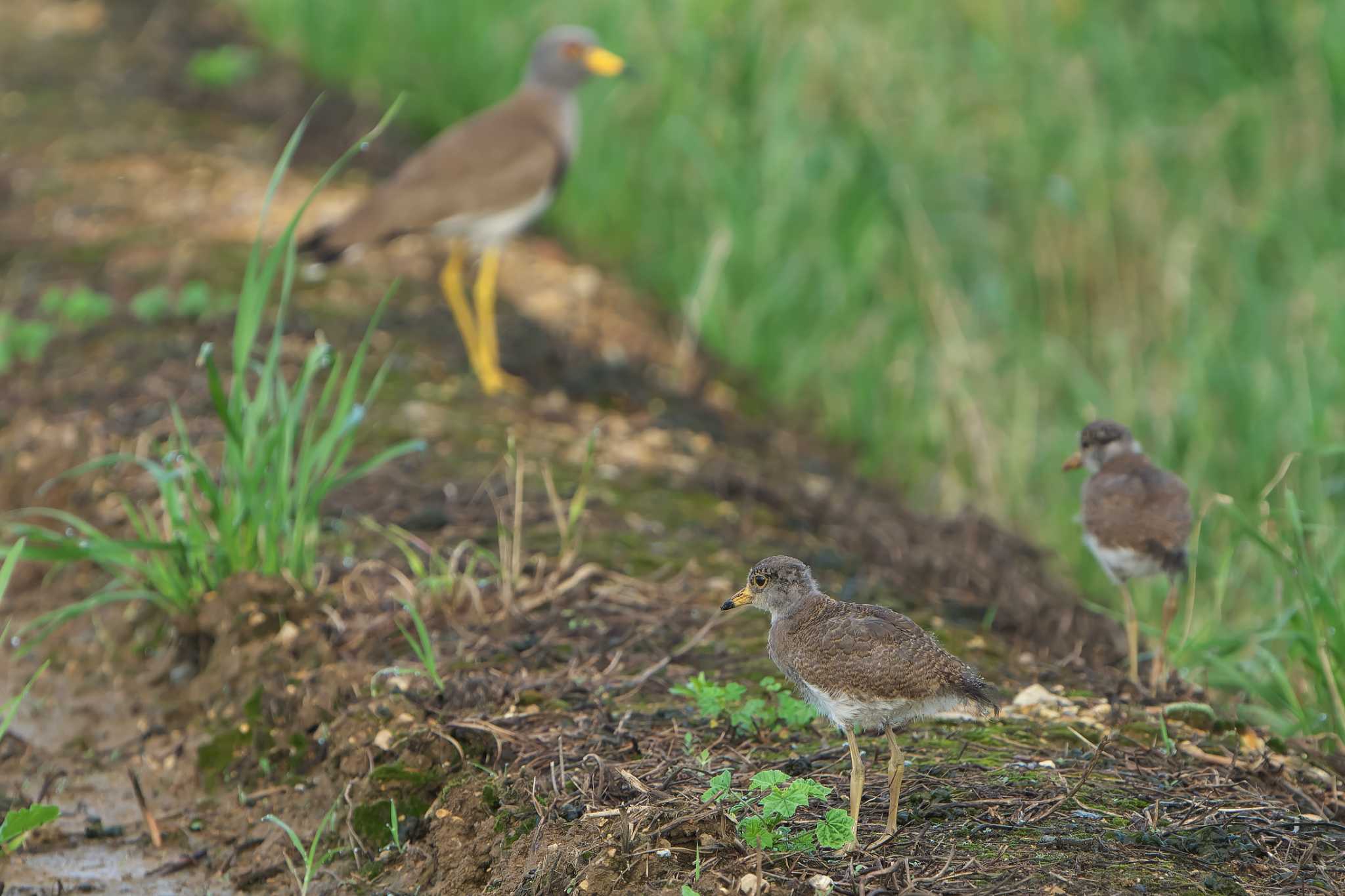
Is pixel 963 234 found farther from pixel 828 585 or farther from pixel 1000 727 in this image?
pixel 1000 727

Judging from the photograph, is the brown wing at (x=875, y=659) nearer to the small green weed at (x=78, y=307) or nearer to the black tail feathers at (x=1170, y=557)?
the black tail feathers at (x=1170, y=557)

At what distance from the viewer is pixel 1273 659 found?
4031 millimetres

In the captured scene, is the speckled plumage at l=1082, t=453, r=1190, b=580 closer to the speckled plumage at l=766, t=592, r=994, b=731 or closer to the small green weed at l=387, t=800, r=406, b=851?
the speckled plumage at l=766, t=592, r=994, b=731

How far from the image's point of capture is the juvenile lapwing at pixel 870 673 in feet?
9.78

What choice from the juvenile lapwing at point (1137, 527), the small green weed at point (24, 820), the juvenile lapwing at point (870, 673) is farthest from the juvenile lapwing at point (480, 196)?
the juvenile lapwing at point (870, 673)

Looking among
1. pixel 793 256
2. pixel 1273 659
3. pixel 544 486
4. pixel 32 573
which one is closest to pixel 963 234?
pixel 793 256

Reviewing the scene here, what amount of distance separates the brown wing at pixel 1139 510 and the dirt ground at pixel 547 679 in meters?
0.40

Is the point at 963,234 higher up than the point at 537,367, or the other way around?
the point at 963,234

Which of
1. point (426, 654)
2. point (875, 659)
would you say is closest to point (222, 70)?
point (426, 654)

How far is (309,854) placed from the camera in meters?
3.54

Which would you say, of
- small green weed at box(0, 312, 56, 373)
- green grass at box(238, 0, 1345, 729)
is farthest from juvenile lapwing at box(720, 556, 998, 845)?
small green weed at box(0, 312, 56, 373)

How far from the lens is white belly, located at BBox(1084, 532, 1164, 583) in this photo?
164 inches

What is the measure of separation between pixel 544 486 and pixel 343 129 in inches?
190

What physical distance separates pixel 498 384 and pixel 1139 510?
9.70 feet
